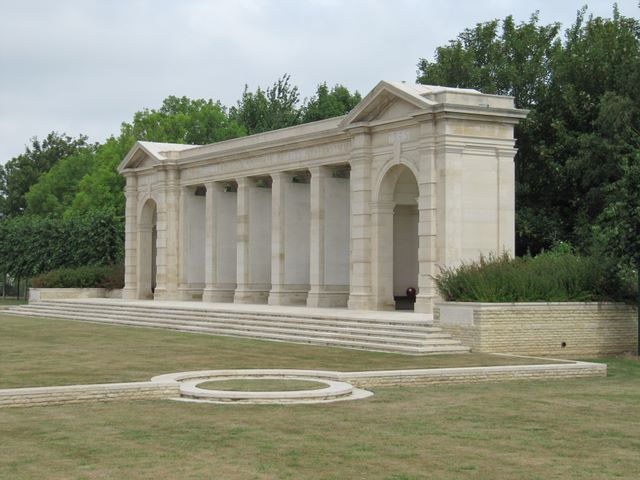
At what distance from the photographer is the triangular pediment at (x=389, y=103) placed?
36.8m

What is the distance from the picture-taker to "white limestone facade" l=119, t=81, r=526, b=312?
36312 mm

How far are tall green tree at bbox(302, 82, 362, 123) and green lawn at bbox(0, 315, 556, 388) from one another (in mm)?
49493

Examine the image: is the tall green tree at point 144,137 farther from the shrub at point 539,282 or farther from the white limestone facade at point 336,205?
the shrub at point 539,282

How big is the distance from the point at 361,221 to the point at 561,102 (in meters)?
18.1

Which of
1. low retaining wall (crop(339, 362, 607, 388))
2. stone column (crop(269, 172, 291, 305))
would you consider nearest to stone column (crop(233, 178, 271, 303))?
stone column (crop(269, 172, 291, 305))

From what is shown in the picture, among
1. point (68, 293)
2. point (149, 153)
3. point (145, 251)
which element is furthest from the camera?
point (68, 293)

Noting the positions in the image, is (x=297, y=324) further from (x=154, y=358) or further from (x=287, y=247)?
(x=287, y=247)

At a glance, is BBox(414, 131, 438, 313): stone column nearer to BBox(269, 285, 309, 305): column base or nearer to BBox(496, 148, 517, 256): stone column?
BBox(496, 148, 517, 256): stone column

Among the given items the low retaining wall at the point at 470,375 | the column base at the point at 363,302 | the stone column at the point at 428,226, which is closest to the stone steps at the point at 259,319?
the stone column at the point at 428,226

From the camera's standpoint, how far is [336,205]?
44625 mm

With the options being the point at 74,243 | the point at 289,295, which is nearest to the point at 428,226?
the point at 289,295

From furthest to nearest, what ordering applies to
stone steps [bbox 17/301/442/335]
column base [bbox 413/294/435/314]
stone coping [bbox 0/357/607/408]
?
column base [bbox 413/294/435/314] → stone steps [bbox 17/301/442/335] → stone coping [bbox 0/357/607/408]

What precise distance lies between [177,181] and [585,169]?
1919 centimetres

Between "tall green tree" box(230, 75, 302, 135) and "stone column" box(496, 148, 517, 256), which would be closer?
"stone column" box(496, 148, 517, 256)
